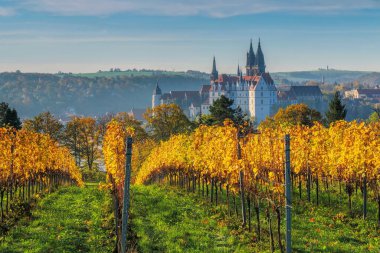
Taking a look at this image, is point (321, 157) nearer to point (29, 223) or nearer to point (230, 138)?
point (230, 138)

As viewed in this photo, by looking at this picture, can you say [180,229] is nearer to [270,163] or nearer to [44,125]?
[270,163]

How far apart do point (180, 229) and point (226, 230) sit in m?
2.09

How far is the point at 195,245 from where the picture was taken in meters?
19.9

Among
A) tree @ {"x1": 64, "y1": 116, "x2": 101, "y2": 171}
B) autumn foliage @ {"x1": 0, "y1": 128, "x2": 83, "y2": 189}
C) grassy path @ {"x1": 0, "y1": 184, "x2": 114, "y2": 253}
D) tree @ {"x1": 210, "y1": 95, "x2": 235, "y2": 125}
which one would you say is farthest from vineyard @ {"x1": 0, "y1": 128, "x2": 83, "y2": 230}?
tree @ {"x1": 64, "y1": 116, "x2": 101, "y2": 171}

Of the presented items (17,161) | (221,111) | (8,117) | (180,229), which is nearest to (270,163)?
(180,229)

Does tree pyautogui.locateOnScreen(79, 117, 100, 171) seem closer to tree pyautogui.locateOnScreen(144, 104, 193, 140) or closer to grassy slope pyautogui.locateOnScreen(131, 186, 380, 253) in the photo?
tree pyautogui.locateOnScreen(144, 104, 193, 140)

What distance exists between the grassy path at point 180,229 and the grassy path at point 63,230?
162 centimetres

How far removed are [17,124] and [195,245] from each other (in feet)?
187

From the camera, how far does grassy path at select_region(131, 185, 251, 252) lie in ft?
64.4

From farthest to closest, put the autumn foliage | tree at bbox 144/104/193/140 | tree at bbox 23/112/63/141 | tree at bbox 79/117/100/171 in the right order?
tree at bbox 144/104/193/140
tree at bbox 79/117/100/171
tree at bbox 23/112/63/141
the autumn foliage

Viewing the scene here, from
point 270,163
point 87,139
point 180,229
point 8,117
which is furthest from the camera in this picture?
point 87,139

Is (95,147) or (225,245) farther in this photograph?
(95,147)

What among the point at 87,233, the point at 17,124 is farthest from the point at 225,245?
the point at 17,124

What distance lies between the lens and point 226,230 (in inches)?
881
